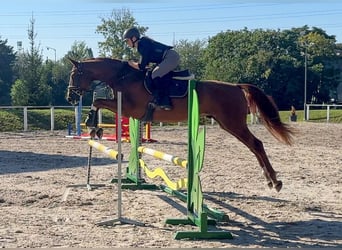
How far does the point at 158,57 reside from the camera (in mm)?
6871

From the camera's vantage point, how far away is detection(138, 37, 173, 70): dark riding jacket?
22.3 feet

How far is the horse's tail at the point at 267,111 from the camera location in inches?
286

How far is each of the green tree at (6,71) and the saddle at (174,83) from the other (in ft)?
119

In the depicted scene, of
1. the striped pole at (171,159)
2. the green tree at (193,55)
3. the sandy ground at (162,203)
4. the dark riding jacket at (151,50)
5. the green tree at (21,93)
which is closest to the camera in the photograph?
the sandy ground at (162,203)

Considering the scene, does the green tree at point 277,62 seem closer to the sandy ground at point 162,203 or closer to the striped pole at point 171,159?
the sandy ground at point 162,203

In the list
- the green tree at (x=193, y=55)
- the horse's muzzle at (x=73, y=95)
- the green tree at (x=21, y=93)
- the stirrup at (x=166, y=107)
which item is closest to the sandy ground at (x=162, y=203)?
the stirrup at (x=166, y=107)

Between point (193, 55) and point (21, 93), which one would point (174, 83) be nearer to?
point (21, 93)

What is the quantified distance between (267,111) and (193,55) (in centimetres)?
5945

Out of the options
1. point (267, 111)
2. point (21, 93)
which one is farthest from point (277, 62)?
point (267, 111)

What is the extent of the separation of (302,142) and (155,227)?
11.4 meters

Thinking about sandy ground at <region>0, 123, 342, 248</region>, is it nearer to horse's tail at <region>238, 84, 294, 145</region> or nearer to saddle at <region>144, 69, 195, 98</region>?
horse's tail at <region>238, 84, 294, 145</region>

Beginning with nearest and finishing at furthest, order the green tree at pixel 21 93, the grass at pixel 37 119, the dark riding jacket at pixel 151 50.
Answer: the dark riding jacket at pixel 151 50 → the grass at pixel 37 119 → the green tree at pixel 21 93

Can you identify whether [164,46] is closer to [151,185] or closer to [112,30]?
[151,185]

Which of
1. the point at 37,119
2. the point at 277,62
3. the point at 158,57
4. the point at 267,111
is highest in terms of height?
the point at 277,62
